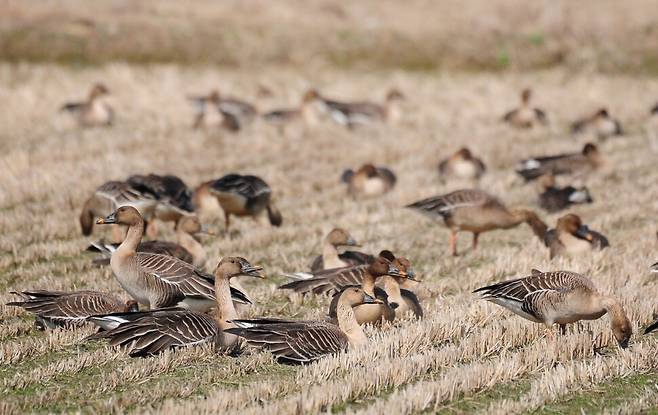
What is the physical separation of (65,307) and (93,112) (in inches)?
542

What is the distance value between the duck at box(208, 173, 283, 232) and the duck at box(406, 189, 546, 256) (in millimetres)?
2497

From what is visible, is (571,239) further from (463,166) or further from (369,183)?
(463,166)

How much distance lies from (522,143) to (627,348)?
45.4 feet

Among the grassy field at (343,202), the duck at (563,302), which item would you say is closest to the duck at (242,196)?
the grassy field at (343,202)

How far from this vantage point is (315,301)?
10789mm

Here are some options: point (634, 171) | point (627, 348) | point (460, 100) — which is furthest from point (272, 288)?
point (460, 100)

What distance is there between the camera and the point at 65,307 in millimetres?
9398

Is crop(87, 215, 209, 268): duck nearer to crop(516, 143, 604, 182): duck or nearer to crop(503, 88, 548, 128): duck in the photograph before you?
crop(516, 143, 604, 182): duck

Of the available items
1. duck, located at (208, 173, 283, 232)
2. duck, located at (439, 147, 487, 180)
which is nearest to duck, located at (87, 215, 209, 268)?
duck, located at (208, 173, 283, 232)

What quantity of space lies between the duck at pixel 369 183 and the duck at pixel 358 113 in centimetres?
648

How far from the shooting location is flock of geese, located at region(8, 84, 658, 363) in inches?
336

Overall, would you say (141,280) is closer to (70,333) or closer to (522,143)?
(70,333)

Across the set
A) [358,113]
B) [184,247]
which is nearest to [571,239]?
[184,247]

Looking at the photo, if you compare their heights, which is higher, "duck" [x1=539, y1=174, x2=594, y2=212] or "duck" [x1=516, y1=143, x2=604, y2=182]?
"duck" [x1=516, y1=143, x2=604, y2=182]
